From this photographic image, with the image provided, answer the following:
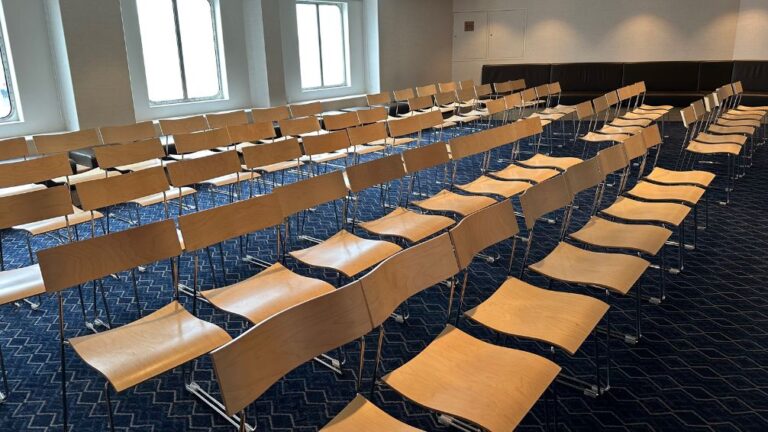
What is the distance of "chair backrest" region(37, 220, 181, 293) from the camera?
277cm

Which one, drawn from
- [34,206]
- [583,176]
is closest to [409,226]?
[583,176]

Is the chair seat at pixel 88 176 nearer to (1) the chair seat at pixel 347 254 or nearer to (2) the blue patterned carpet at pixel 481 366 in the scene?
(2) the blue patterned carpet at pixel 481 366

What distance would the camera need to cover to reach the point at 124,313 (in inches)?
168

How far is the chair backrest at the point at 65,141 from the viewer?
6195 millimetres

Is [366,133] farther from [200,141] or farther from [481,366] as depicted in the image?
[481,366]

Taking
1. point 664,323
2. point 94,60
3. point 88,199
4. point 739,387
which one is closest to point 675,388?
point 739,387

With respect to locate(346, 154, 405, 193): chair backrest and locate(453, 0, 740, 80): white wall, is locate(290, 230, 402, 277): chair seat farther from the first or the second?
locate(453, 0, 740, 80): white wall

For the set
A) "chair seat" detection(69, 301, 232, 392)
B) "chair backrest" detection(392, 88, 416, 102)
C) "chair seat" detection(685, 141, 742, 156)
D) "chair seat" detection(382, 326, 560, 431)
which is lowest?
"chair seat" detection(382, 326, 560, 431)

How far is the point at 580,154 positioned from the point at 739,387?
21.7 ft

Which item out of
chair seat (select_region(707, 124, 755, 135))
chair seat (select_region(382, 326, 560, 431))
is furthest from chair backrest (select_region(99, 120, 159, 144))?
chair seat (select_region(707, 124, 755, 135))

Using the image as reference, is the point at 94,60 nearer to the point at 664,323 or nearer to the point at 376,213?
the point at 376,213

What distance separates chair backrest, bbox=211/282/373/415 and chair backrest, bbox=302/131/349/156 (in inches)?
134

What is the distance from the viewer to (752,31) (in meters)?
12.0

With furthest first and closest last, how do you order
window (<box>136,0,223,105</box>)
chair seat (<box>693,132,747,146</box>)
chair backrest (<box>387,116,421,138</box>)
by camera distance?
window (<box>136,0,223,105</box>) → chair seat (<box>693,132,747,146</box>) → chair backrest (<box>387,116,421,138</box>)
